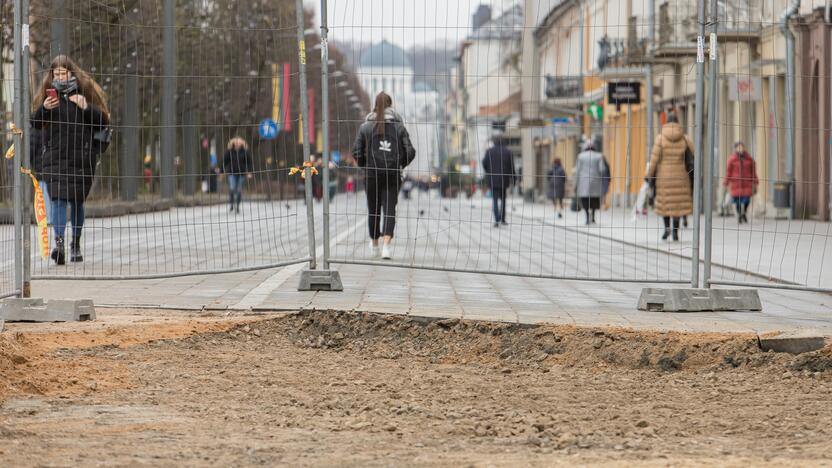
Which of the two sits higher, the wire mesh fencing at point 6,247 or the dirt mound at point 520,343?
the wire mesh fencing at point 6,247

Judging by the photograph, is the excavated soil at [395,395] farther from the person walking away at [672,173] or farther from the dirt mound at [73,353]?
the person walking away at [672,173]

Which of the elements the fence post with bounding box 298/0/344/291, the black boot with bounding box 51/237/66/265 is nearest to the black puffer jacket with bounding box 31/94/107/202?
the black boot with bounding box 51/237/66/265

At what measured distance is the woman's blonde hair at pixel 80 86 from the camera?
11.0 meters

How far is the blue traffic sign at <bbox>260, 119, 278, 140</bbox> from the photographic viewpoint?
445 inches

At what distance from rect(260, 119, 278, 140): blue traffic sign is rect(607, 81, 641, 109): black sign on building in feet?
59.8

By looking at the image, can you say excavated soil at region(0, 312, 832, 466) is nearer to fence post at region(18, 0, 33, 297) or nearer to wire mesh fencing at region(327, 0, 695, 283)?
fence post at region(18, 0, 33, 297)

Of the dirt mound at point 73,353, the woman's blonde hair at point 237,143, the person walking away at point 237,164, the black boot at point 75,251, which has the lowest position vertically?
the dirt mound at point 73,353

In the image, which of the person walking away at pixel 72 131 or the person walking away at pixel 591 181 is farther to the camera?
the person walking away at pixel 591 181

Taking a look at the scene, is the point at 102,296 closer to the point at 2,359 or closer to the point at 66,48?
the point at 66,48

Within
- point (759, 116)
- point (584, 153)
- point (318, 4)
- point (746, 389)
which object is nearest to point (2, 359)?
point (746, 389)

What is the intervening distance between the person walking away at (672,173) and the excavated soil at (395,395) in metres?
10.7

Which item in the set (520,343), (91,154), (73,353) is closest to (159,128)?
(91,154)

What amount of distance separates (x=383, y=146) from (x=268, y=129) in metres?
1.51

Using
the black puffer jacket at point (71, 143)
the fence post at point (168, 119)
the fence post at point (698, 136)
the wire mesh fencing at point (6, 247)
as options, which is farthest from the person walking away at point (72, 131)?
the fence post at point (698, 136)
